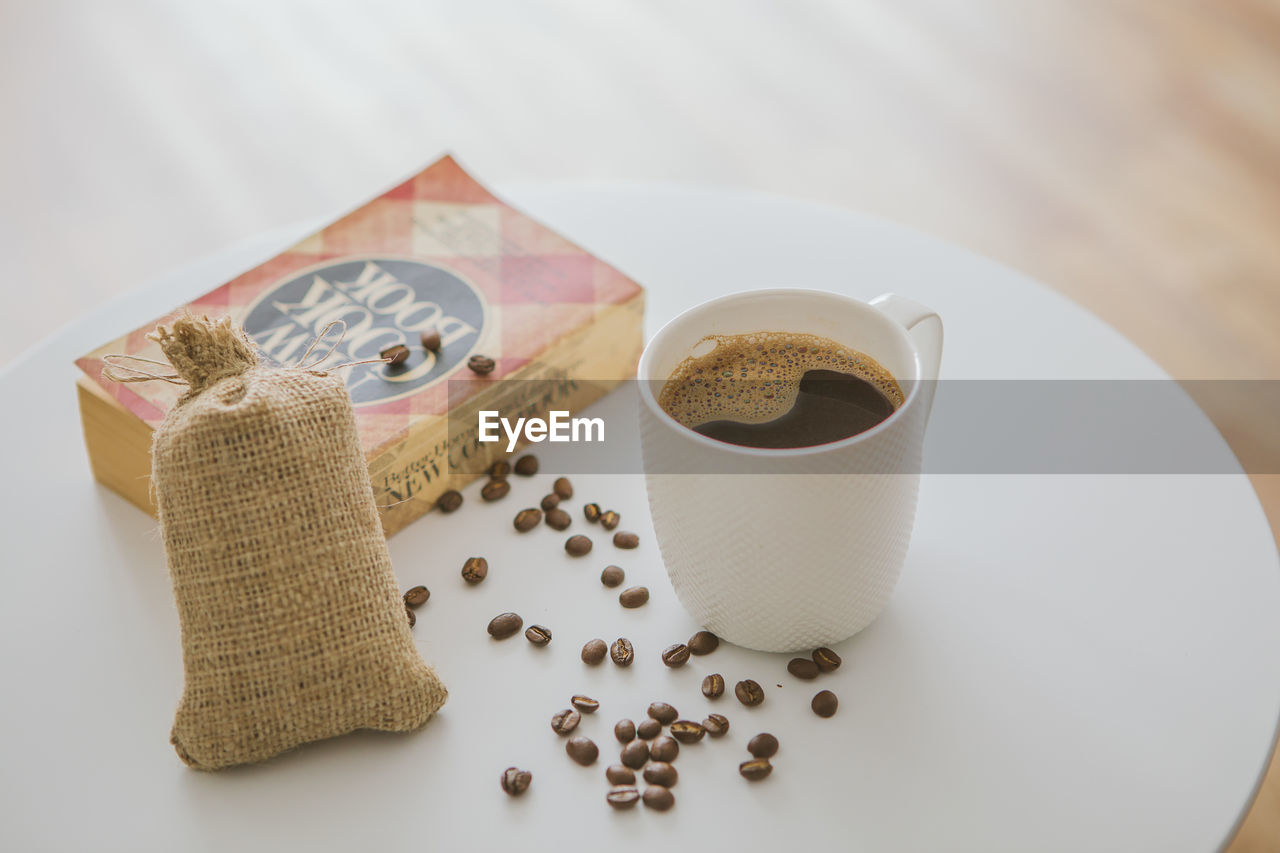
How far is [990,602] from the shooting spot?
911 mm

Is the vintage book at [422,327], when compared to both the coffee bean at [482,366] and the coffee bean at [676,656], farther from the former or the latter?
the coffee bean at [676,656]

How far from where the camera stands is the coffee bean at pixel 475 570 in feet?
3.11

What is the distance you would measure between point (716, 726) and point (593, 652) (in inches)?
4.5

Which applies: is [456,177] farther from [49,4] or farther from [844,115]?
[49,4]

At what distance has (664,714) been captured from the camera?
82cm

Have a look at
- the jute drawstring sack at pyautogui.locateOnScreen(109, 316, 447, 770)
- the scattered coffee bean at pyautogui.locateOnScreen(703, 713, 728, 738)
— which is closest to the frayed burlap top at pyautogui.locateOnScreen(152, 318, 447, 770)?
the jute drawstring sack at pyautogui.locateOnScreen(109, 316, 447, 770)

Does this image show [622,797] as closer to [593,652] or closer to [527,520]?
[593,652]

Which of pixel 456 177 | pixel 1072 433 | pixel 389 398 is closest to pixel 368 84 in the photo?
pixel 456 177

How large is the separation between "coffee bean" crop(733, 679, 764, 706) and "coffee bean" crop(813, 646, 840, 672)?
0.16 ft

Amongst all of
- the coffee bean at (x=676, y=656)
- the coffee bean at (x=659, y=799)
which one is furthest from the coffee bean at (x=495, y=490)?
the coffee bean at (x=659, y=799)

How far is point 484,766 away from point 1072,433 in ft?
2.02

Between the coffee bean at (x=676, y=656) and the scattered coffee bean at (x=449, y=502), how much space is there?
10.1 inches

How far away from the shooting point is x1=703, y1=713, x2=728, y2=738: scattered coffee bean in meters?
0.81

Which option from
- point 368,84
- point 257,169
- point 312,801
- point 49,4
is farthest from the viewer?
point 49,4
